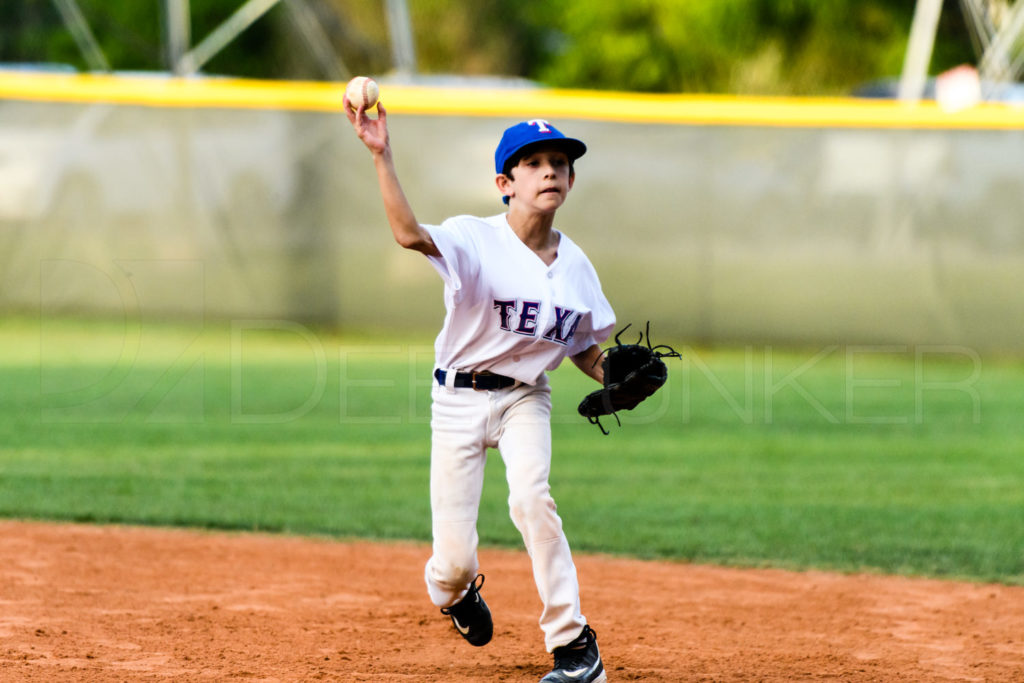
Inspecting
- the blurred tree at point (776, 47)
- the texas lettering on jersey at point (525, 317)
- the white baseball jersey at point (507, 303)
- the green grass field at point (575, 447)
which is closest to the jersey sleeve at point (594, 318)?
the white baseball jersey at point (507, 303)

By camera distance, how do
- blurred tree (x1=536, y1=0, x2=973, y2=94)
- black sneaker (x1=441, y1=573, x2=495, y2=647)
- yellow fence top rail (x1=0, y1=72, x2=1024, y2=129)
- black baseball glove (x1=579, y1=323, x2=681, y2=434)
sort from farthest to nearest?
blurred tree (x1=536, y1=0, x2=973, y2=94)
yellow fence top rail (x1=0, y1=72, x2=1024, y2=129)
black sneaker (x1=441, y1=573, x2=495, y2=647)
black baseball glove (x1=579, y1=323, x2=681, y2=434)

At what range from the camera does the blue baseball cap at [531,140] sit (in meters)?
3.85

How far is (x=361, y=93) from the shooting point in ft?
11.9

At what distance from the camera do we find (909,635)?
468 cm

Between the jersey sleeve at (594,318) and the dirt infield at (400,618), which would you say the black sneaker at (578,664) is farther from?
the jersey sleeve at (594,318)

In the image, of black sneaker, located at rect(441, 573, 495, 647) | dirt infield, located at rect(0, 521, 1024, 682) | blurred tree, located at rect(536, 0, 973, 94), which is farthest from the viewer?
blurred tree, located at rect(536, 0, 973, 94)

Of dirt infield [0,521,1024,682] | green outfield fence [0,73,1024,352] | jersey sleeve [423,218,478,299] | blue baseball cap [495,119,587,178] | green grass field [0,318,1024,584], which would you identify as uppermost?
green outfield fence [0,73,1024,352]

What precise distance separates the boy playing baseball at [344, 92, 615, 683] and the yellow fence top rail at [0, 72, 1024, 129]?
861 cm

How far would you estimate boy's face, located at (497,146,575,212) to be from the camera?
3.87 meters

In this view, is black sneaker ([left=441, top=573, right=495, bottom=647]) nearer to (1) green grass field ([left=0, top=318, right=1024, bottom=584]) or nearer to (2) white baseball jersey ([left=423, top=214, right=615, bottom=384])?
(2) white baseball jersey ([left=423, top=214, right=615, bottom=384])

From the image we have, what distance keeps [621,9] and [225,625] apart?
3083 centimetres

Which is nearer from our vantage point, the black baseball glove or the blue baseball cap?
the blue baseball cap

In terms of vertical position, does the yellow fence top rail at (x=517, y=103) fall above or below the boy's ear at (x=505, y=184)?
above

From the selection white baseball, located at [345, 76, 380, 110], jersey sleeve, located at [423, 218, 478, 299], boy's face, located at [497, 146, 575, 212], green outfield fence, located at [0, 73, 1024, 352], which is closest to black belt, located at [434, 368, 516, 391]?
jersey sleeve, located at [423, 218, 478, 299]
